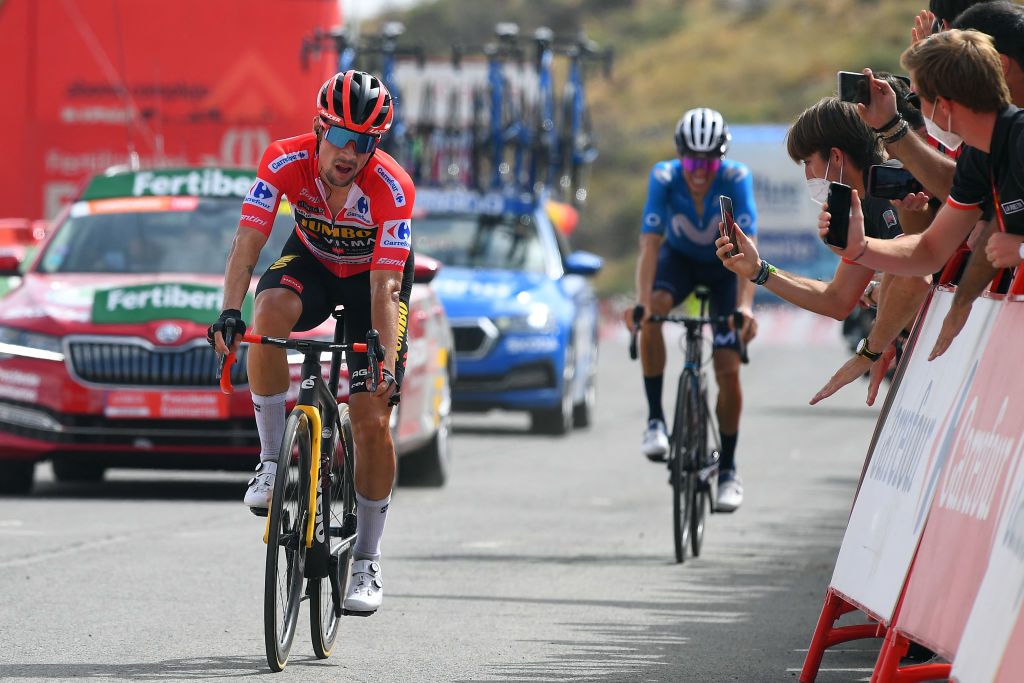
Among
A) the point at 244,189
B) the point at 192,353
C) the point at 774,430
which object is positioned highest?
the point at 244,189

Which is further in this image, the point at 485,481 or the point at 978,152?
the point at 485,481

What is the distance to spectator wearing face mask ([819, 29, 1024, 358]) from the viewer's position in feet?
18.7

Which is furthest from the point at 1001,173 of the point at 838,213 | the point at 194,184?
the point at 194,184

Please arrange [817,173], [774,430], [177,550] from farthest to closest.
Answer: [774,430] < [177,550] < [817,173]

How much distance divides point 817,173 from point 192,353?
5.45 metres

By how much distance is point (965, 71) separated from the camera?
225 inches

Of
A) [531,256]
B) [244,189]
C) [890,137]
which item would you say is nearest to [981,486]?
[890,137]

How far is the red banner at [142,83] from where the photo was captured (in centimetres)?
2028

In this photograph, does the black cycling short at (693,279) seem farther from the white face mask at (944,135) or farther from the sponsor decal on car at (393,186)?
the white face mask at (944,135)

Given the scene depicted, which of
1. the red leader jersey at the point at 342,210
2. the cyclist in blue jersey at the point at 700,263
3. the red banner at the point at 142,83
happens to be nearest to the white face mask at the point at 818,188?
the red leader jersey at the point at 342,210

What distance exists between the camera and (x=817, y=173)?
705 centimetres

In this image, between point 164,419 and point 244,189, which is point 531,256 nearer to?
point 244,189

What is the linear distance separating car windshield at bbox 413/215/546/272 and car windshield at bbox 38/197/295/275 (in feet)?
→ 16.2

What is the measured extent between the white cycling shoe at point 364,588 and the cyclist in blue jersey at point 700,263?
3537mm
